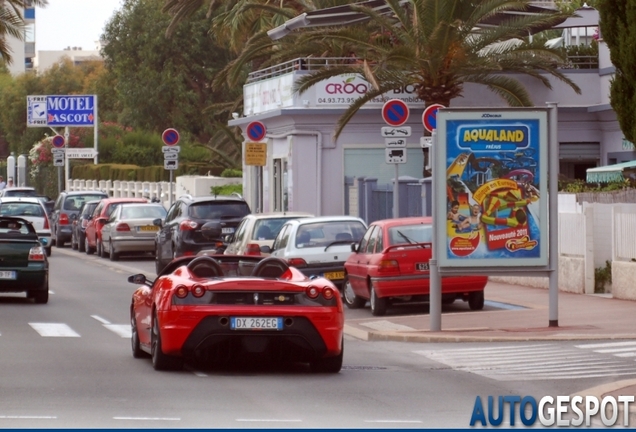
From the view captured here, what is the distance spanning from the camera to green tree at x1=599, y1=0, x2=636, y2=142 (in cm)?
2559

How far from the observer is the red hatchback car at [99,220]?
136 ft

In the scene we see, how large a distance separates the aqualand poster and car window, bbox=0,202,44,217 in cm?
2471

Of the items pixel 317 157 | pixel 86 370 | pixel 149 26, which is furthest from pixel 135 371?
pixel 149 26

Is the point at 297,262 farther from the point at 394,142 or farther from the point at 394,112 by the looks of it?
the point at 394,112

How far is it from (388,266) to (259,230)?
5789 millimetres

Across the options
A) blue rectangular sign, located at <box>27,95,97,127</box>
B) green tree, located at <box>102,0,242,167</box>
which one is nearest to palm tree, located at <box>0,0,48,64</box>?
blue rectangular sign, located at <box>27,95,97,127</box>

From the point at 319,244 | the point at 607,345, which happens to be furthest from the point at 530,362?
the point at 319,244

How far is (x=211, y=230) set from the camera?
31.5 m

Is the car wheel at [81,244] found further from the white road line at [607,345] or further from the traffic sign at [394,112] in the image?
the white road line at [607,345]

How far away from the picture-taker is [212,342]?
45.2 feet

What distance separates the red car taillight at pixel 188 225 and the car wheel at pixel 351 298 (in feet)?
28.7

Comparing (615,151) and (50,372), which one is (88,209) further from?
(50,372)

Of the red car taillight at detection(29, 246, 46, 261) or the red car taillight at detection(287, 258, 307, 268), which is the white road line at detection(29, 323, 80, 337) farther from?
the red car taillight at detection(287, 258, 307, 268)

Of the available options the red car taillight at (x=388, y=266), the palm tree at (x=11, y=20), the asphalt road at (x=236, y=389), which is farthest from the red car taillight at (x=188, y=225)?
the palm tree at (x=11, y=20)
